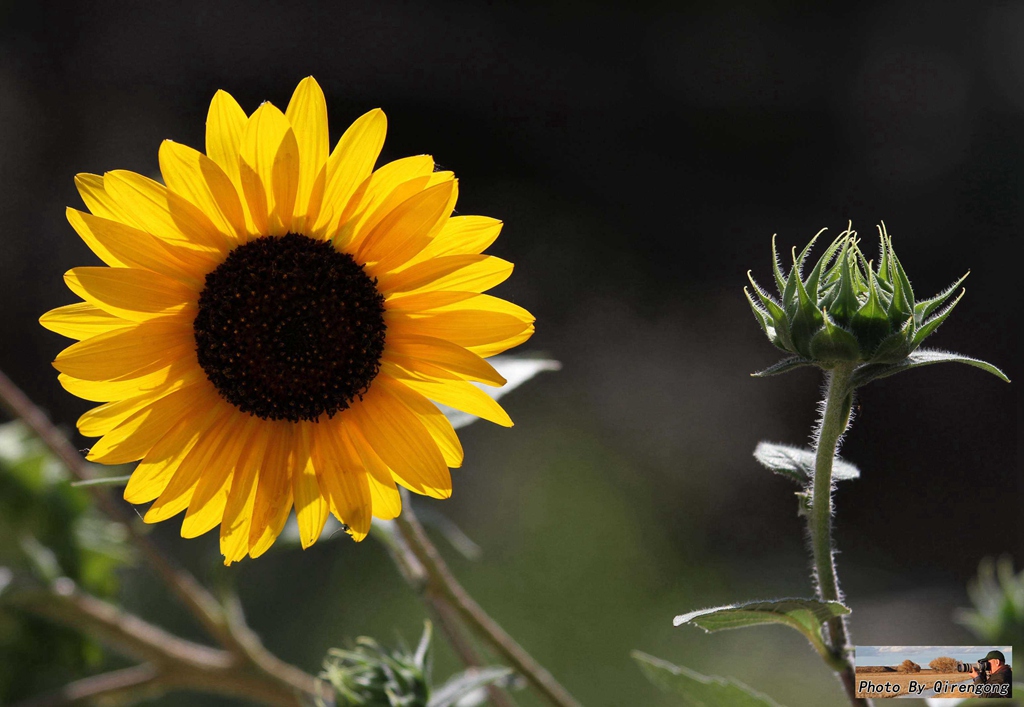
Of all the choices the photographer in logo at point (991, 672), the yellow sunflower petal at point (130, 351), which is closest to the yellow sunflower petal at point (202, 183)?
the yellow sunflower petal at point (130, 351)

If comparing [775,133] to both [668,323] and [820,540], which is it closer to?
[668,323]

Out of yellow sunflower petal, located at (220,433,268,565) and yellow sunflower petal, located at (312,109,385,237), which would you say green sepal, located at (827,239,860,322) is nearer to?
yellow sunflower petal, located at (312,109,385,237)

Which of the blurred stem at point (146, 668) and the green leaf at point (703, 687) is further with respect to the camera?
the blurred stem at point (146, 668)

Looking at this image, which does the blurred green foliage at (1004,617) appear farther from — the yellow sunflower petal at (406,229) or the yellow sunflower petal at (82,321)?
the yellow sunflower petal at (82,321)

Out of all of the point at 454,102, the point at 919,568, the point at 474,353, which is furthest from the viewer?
the point at 454,102

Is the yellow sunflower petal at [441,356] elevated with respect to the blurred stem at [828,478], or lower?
elevated

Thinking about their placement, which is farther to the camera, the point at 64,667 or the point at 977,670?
the point at 64,667

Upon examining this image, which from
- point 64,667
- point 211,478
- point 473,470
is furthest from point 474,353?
point 473,470
